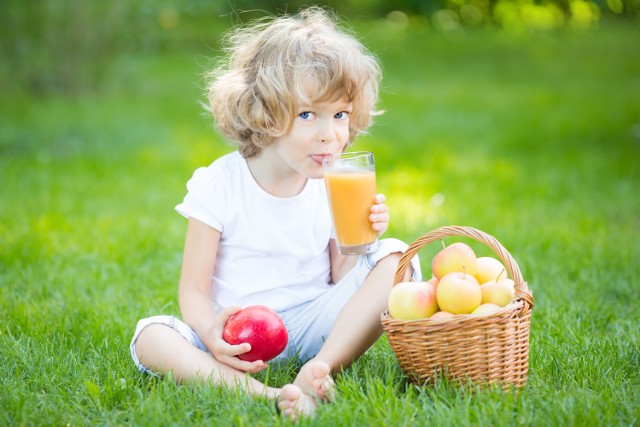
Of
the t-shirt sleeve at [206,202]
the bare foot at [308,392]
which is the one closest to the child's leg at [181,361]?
the bare foot at [308,392]

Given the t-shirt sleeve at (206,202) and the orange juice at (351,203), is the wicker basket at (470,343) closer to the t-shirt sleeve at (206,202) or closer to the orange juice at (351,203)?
the orange juice at (351,203)

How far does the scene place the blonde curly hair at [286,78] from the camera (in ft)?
8.08

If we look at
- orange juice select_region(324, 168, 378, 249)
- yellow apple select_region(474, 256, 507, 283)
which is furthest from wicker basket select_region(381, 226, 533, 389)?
orange juice select_region(324, 168, 378, 249)

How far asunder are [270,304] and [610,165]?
4.06 metres

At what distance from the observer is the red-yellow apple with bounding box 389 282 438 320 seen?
2211mm

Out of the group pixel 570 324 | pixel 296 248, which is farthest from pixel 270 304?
pixel 570 324

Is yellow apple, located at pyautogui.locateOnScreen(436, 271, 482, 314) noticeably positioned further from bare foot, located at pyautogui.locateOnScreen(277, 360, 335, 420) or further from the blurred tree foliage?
the blurred tree foliage

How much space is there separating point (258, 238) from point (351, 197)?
424mm

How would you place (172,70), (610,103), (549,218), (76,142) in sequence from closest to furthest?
(549,218)
(76,142)
(610,103)
(172,70)

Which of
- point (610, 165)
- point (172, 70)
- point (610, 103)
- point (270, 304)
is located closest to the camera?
point (270, 304)

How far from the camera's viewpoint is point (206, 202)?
256 centimetres

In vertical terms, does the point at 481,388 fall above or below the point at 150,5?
below

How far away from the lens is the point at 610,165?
5.86 metres

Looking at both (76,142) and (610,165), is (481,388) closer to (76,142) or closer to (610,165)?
(610,165)
